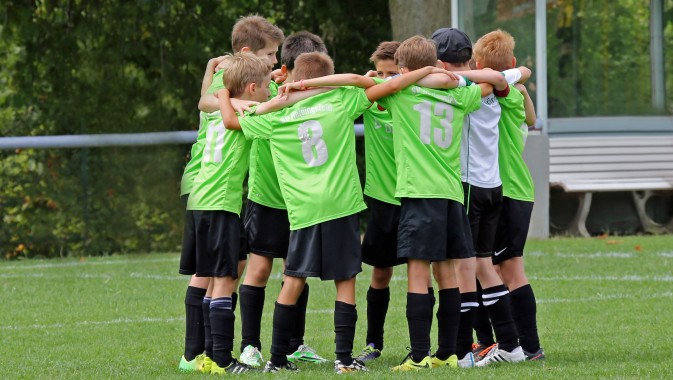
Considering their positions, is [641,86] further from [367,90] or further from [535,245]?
[367,90]

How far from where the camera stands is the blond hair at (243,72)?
6.66 m

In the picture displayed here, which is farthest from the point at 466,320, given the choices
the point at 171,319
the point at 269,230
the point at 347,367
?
the point at 171,319

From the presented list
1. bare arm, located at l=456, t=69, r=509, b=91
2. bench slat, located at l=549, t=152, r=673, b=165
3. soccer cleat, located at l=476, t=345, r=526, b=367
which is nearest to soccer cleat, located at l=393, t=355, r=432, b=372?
soccer cleat, located at l=476, t=345, r=526, b=367

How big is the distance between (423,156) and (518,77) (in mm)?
806

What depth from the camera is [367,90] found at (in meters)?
6.55

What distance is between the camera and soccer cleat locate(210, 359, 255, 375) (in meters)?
6.54

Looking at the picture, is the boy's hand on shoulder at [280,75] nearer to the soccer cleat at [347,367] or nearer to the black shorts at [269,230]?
the black shorts at [269,230]

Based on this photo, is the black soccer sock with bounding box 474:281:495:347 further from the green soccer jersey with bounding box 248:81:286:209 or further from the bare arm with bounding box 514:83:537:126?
the green soccer jersey with bounding box 248:81:286:209

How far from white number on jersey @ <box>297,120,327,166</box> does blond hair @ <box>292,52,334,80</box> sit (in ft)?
0.93

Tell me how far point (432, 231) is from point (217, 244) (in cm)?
108

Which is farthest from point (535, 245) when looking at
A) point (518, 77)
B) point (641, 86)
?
point (518, 77)

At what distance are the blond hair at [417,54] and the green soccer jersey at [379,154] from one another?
304mm

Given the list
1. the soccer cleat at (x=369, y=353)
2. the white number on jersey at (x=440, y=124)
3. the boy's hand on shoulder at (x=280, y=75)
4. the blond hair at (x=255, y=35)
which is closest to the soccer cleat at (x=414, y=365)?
the soccer cleat at (x=369, y=353)

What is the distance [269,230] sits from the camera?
695 centimetres
